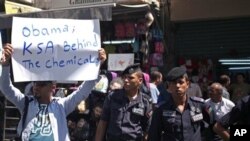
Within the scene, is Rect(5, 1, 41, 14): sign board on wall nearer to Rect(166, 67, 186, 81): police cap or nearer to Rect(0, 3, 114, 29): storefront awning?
Rect(0, 3, 114, 29): storefront awning

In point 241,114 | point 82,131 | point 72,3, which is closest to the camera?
point 241,114

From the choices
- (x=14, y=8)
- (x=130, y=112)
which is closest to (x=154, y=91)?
(x=130, y=112)

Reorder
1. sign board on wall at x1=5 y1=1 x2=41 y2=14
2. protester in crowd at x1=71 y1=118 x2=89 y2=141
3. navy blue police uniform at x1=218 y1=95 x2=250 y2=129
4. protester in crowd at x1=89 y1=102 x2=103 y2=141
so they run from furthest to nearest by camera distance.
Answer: sign board on wall at x1=5 y1=1 x2=41 y2=14 → protester in crowd at x1=71 y1=118 x2=89 y2=141 → protester in crowd at x1=89 y1=102 x2=103 y2=141 → navy blue police uniform at x1=218 y1=95 x2=250 y2=129

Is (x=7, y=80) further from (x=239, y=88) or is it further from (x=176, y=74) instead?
(x=239, y=88)

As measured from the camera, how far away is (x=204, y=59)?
38.4ft

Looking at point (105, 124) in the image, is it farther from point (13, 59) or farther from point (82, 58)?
point (13, 59)

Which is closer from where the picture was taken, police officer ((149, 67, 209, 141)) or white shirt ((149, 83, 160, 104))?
police officer ((149, 67, 209, 141))

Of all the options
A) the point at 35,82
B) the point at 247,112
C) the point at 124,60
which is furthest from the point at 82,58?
the point at 124,60

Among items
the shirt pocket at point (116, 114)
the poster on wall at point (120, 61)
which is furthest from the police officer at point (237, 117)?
the poster on wall at point (120, 61)

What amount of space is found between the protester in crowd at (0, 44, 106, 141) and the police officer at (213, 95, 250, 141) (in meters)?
1.35

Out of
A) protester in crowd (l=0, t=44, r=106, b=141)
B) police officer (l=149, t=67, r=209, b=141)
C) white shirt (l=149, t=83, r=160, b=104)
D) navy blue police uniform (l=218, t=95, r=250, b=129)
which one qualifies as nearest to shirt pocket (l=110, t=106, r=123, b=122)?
police officer (l=149, t=67, r=209, b=141)

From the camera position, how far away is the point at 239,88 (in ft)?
34.3

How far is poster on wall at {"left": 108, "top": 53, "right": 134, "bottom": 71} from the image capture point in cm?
977

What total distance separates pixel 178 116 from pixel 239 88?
632 cm
